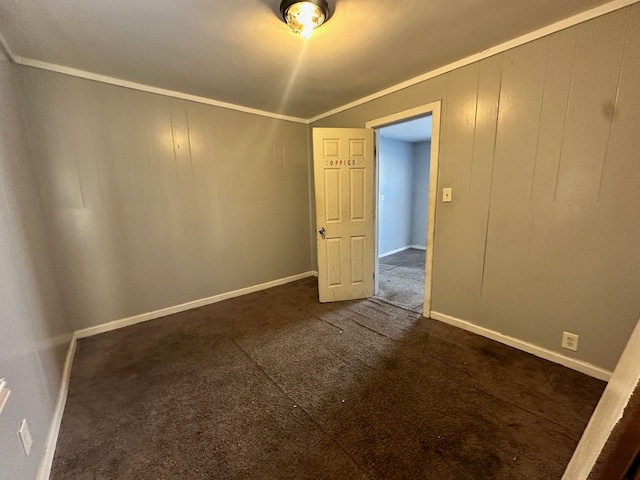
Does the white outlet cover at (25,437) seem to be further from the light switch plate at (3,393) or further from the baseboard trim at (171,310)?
the baseboard trim at (171,310)

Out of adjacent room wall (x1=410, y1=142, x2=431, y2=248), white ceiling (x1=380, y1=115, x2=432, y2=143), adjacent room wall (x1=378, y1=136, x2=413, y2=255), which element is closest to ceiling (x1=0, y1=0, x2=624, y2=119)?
white ceiling (x1=380, y1=115, x2=432, y2=143)

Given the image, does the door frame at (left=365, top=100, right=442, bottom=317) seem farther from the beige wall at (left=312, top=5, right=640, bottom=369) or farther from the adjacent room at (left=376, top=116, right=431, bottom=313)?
the adjacent room at (left=376, top=116, right=431, bottom=313)

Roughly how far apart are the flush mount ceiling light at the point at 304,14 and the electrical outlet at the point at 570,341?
8.93 ft

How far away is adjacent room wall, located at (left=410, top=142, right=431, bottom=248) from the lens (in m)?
5.74

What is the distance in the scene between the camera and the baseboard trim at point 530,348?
68.1 inches

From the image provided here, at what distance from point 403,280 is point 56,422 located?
366 centimetres

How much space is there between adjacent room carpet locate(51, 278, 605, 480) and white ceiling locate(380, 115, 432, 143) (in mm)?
3183

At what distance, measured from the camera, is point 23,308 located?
52.3 inches

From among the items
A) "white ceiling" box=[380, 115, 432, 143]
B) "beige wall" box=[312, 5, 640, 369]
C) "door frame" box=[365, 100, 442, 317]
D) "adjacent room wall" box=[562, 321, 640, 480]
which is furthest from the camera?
"white ceiling" box=[380, 115, 432, 143]

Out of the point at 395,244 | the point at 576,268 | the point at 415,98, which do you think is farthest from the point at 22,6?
the point at 395,244

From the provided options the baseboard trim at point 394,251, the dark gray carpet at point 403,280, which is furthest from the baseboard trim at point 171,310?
the baseboard trim at point 394,251

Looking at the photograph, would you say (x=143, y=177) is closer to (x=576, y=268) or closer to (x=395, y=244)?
(x=576, y=268)

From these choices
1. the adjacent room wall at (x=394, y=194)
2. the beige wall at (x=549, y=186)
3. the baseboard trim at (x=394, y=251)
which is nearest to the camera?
the beige wall at (x=549, y=186)

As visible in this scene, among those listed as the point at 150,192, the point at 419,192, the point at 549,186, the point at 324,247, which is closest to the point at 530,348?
the point at 549,186
